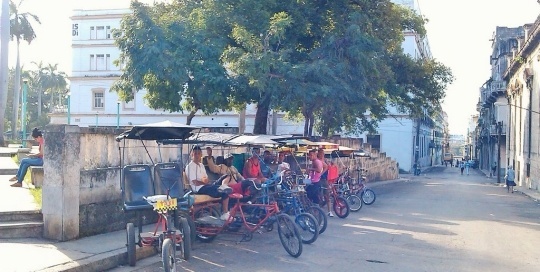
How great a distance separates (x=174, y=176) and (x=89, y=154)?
1.78 metres

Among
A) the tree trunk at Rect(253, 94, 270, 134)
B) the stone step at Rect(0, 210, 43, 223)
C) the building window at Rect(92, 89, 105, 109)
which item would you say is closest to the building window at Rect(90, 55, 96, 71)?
the building window at Rect(92, 89, 105, 109)

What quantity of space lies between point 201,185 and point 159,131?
7.06ft

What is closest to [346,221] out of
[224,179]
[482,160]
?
[224,179]

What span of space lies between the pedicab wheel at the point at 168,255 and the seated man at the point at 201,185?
2858 mm

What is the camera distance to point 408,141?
5578 centimetres

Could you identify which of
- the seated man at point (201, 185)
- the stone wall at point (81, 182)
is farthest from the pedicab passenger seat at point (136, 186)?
the seated man at point (201, 185)

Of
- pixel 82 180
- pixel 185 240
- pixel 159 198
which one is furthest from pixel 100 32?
pixel 159 198

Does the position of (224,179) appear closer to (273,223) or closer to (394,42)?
(273,223)

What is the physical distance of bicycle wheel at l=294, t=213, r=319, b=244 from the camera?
37.4 feet

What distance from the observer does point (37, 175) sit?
13234mm

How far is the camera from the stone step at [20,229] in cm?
993

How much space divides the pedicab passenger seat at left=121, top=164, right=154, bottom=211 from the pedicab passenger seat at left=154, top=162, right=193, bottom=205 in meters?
0.14

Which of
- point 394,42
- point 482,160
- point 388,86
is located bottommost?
point 482,160

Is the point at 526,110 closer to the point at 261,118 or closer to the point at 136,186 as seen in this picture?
the point at 261,118
